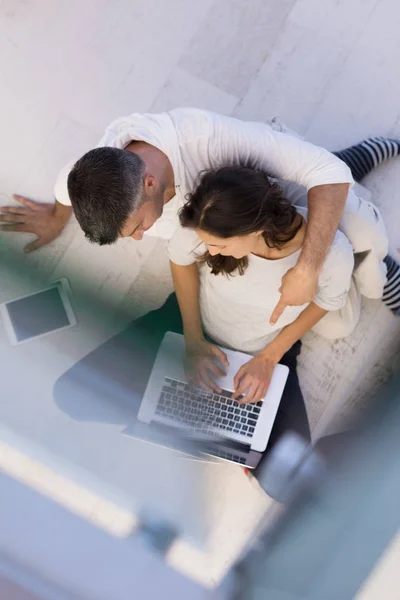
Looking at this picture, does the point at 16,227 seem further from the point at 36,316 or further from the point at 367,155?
the point at 367,155

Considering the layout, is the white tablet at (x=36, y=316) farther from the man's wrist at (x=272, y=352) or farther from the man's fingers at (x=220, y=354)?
the man's wrist at (x=272, y=352)

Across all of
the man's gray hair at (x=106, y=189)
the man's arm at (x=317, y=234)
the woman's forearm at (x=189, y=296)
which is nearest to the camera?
the man's gray hair at (x=106, y=189)

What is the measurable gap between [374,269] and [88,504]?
0.74 meters

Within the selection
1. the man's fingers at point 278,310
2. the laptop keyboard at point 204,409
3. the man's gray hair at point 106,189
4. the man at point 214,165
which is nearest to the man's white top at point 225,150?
the man at point 214,165

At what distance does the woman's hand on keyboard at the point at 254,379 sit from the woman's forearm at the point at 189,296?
12 centimetres

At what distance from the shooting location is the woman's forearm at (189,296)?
1140 millimetres

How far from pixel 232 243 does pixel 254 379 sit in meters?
0.40

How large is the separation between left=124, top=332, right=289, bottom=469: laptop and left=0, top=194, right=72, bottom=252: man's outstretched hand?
1.58 ft

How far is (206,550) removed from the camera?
1221 mm

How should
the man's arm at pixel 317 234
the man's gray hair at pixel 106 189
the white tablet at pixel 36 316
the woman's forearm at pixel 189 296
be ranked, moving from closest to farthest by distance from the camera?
the man's gray hair at pixel 106 189 < the man's arm at pixel 317 234 < the woman's forearm at pixel 189 296 < the white tablet at pixel 36 316

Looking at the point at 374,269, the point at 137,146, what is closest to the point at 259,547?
the point at 374,269

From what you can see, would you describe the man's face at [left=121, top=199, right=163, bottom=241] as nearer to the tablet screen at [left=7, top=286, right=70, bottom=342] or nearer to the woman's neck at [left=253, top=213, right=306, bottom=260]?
the woman's neck at [left=253, top=213, right=306, bottom=260]

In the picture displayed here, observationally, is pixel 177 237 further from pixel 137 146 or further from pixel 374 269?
pixel 374 269

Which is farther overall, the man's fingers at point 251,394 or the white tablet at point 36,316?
the white tablet at point 36,316
